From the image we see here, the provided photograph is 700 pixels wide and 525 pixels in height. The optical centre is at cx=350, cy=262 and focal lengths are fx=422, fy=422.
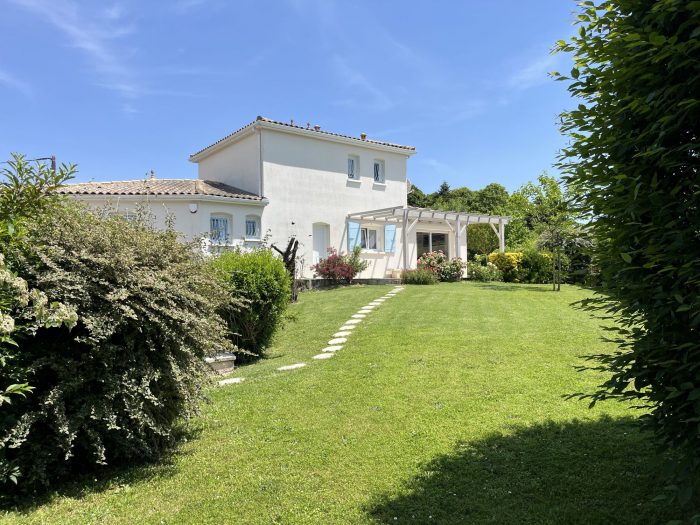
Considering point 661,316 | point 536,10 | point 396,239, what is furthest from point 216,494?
point 396,239

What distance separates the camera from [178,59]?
14.2 metres

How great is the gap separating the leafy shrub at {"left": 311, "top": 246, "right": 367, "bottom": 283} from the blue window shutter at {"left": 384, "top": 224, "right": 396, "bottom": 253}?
2.92m

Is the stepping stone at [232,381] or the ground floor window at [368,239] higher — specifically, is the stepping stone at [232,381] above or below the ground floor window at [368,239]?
below

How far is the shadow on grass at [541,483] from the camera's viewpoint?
2.79 m

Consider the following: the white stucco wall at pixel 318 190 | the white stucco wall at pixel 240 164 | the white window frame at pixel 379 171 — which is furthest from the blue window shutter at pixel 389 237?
the white stucco wall at pixel 240 164

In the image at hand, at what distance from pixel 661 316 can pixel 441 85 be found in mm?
14894

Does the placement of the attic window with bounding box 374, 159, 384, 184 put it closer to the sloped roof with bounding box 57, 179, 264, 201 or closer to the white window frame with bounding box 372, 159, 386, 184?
the white window frame with bounding box 372, 159, 386, 184

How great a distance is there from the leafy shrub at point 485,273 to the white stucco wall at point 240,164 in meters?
11.3

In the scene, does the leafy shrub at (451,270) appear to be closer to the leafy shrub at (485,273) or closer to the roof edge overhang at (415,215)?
the leafy shrub at (485,273)

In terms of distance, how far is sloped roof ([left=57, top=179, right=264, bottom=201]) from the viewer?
16281 millimetres

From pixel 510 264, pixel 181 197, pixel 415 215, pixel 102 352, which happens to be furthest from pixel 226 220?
pixel 102 352

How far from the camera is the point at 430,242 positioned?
78.4 feet

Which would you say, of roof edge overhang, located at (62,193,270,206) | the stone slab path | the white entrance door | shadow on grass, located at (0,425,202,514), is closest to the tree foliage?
shadow on grass, located at (0,425,202,514)

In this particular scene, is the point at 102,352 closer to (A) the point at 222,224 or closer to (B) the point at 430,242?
(A) the point at 222,224
